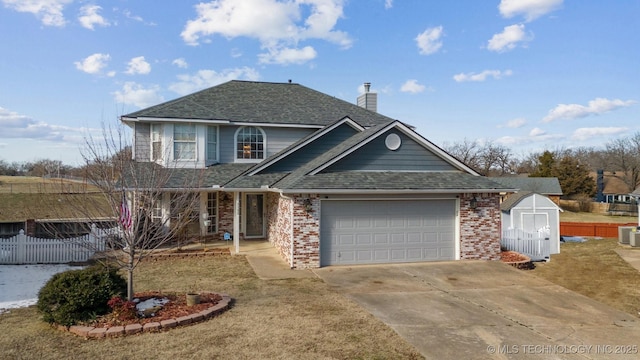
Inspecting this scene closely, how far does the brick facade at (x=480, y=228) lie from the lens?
13844 mm

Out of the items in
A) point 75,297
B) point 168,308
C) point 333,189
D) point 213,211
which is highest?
point 333,189

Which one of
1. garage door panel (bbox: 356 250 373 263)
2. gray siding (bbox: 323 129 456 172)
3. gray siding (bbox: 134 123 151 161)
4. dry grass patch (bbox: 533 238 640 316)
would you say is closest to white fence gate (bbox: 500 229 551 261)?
dry grass patch (bbox: 533 238 640 316)

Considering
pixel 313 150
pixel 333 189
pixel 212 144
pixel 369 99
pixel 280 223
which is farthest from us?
pixel 369 99

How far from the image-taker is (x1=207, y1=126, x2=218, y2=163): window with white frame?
18.1 m

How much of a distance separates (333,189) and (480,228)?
5.40 meters

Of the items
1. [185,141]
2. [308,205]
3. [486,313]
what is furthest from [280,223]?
[486,313]

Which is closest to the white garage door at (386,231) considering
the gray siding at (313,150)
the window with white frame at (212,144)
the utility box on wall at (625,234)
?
the gray siding at (313,150)

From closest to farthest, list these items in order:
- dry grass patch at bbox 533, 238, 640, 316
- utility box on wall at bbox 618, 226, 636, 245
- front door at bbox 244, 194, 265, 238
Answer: dry grass patch at bbox 533, 238, 640, 316 < front door at bbox 244, 194, 265, 238 < utility box on wall at bbox 618, 226, 636, 245

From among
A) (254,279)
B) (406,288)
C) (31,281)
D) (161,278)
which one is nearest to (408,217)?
(406,288)

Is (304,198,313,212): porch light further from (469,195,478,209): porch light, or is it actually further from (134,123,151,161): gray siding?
(134,123,151,161): gray siding

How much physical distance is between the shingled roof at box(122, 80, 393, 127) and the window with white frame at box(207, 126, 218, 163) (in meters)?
0.64

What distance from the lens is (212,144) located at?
18.3 meters

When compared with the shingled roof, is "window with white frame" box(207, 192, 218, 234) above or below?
below

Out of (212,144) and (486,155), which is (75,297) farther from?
(486,155)
